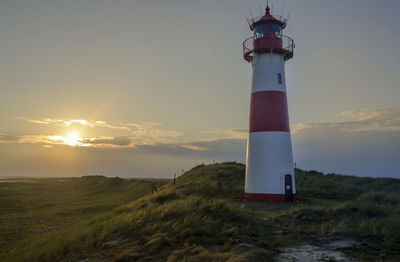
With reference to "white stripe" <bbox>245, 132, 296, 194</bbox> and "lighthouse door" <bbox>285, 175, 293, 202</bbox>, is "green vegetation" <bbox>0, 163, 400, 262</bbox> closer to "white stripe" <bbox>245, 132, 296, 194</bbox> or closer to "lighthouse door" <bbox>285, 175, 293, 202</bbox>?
"white stripe" <bbox>245, 132, 296, 194</bbox>

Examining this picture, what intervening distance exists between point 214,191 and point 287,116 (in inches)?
299

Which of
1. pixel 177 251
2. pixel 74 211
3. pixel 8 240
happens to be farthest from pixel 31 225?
pixel 177 251

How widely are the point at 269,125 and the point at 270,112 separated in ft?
2.75

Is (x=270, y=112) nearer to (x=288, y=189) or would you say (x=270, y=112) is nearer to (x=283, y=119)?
(x=283, y=119)

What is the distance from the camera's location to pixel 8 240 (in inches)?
601

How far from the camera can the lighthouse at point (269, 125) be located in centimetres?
1908

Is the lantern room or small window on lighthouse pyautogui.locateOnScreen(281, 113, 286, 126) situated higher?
the lantern room

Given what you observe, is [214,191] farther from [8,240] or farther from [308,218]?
[8,240]

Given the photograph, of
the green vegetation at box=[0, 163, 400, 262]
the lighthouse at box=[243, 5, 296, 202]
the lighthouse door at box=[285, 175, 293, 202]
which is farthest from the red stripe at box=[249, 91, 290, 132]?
the green vegetation at box=[0, 163, 400, 262]

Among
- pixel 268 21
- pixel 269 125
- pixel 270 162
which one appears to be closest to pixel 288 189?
pixel 270 162

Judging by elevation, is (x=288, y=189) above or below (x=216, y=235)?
above

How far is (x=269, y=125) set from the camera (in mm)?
19203

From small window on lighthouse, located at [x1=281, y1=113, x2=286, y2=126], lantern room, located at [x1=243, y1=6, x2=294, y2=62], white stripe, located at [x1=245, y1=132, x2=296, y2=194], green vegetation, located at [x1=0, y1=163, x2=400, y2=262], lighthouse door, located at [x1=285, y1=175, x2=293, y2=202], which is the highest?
lantern room, located at [x1=243, y1=6, x2=294, y2=62]

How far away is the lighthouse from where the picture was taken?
62.6ft
